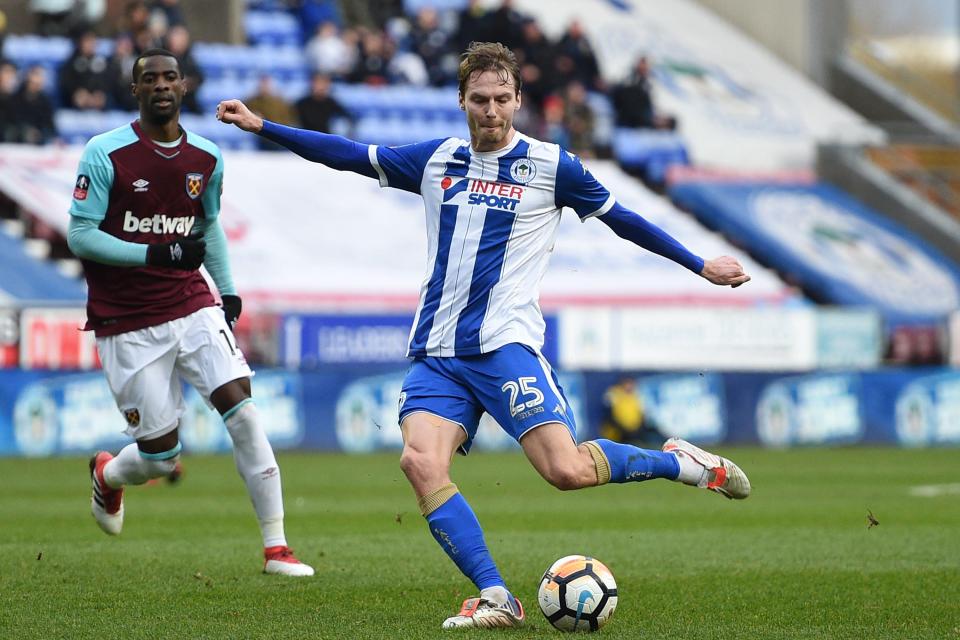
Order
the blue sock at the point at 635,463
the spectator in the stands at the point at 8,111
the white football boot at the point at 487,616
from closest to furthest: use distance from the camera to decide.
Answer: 1. the white football boot at the point at 487,616
2. the blue sock at the point at 635,463
3. the spectator in the stands at the point at 8,111

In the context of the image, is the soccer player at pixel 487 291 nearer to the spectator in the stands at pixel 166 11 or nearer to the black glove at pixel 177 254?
the black glove at pixel 177 254

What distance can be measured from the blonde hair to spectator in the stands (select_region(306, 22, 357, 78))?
1998 cm

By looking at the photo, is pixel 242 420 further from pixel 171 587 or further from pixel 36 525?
pixel 36 525

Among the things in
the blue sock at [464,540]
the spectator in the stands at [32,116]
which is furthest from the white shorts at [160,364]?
the spectator in the stands at [32,116]

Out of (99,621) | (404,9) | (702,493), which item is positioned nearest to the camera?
(99,621)

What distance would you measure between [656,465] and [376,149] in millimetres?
1765

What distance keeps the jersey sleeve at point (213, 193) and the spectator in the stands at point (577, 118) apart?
1864cm

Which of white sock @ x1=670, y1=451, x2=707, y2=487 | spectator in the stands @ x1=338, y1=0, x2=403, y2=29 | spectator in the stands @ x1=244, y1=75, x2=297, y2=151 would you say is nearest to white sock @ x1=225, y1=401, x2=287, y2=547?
white sock @ x1=670, y1=451, x2=707, y2=487

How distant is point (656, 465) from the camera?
646 cm

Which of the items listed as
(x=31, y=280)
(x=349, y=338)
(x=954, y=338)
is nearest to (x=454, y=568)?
(x=349, y=338)

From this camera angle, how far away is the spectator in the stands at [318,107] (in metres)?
24.0

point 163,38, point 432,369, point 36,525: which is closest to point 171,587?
point 432,369

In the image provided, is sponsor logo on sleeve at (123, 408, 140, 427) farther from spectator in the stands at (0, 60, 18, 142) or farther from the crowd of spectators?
spectator in the stands at (0, 60, 18, 142)

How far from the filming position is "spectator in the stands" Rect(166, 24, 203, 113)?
22.4 m
